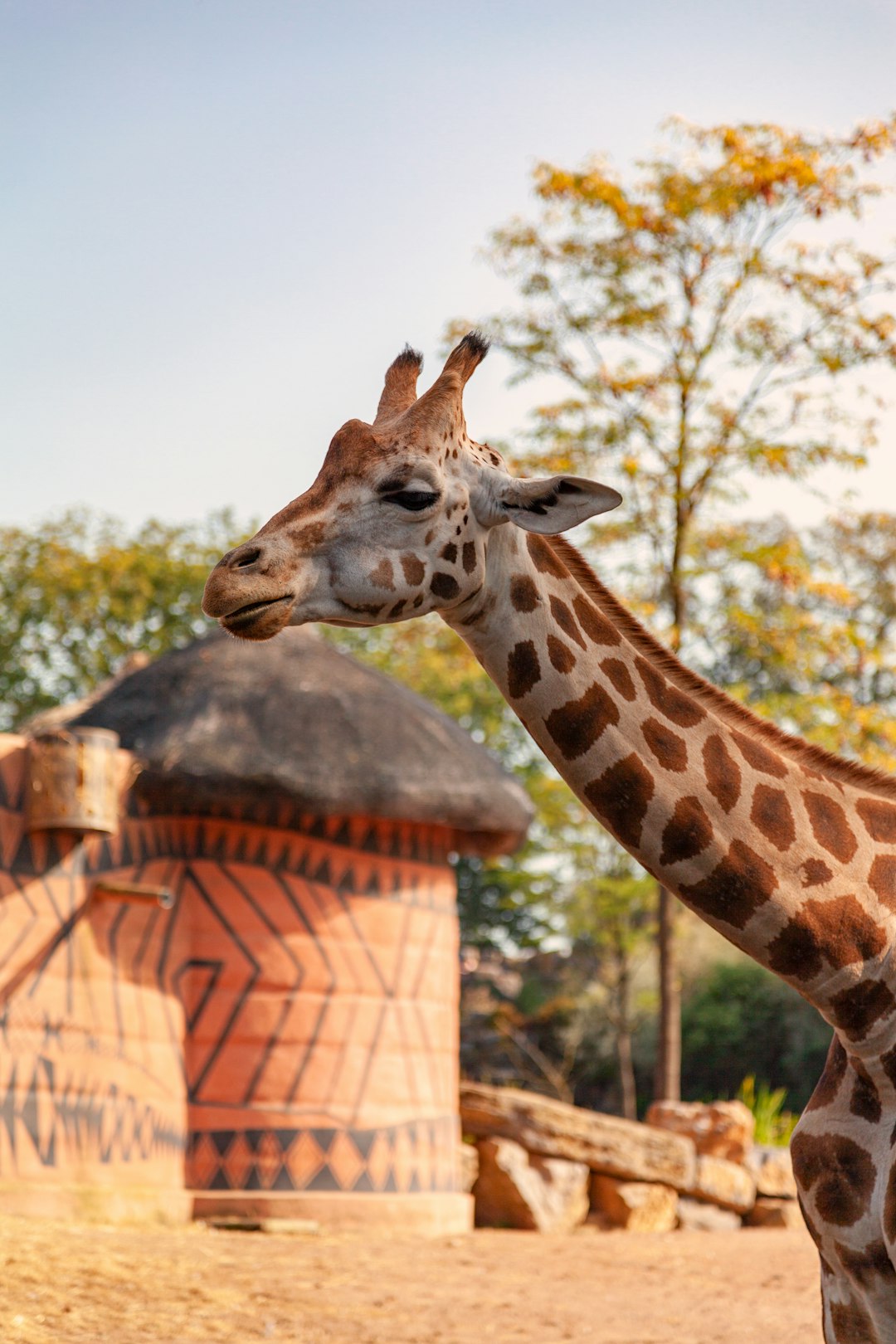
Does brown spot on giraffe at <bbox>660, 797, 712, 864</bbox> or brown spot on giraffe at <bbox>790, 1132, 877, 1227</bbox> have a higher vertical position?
brown spot on giraffe at <bbox>660, 797, 712, 864</bbox>

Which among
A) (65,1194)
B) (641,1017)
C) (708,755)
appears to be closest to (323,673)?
(65,1194)

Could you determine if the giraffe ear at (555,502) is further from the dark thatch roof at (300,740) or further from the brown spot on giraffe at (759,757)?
the dark thatch roof at (300,740)

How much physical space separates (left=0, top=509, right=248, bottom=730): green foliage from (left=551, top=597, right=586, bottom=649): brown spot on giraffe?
2438 cm

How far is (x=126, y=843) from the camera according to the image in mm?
10023

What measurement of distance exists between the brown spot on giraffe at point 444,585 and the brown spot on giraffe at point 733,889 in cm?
93

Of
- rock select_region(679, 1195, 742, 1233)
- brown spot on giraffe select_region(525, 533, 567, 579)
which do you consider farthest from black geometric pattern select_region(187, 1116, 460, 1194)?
brown spot on giraffe select_region(525, 533, 567, 579)

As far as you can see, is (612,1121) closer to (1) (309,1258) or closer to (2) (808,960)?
(1) (309,1258)

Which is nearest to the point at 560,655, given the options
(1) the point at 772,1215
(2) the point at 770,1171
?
(1) the point at 772,1215

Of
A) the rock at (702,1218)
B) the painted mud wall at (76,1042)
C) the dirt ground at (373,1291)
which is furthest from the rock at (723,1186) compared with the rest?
the painted mud wall at (76,1042)

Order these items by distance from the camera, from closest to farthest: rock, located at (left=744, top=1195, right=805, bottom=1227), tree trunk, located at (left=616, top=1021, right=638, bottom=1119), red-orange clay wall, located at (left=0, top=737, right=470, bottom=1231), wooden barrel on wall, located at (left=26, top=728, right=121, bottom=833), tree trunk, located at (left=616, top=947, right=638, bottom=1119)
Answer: red-orange clay wall, located at (left=0, top=737, right=470, bottom=1231) < wooden barrel on wall, located at (left=26, top=728, right=121, bottom=833) < rock, located at (left=744, top=1195, right=805, bottom=1227) < tree trunk, located at (left=616, top=947, right=638, bottom=1119) < tree trunk, located at (left=616, top=1021, right=638, bottom=1119)

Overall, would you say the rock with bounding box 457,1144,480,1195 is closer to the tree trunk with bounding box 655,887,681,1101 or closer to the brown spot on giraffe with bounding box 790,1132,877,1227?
the tree trunk with bounding box 655,887,681,1101

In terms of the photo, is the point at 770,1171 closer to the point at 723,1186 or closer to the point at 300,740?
the point at 723,1186

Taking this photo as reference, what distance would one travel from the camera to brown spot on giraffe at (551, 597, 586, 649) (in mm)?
3953

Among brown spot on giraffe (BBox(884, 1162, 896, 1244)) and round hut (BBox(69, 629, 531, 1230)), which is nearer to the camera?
brown spot on giraffe (BBox(884, 1162, 896, 1244))
